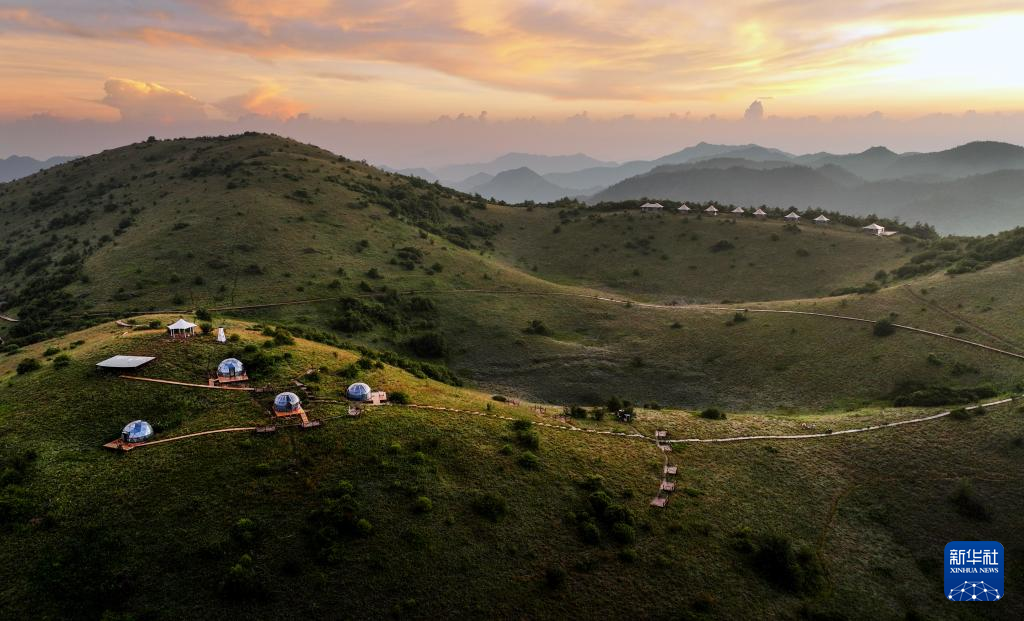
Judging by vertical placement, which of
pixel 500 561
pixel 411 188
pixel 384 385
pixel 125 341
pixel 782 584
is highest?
pixel 411 188

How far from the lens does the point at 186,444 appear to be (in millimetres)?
38156

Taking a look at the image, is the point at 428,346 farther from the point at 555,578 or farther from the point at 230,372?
the point at 555,578

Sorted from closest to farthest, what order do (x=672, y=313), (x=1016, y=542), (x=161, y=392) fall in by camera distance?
(x=1016, y=542) < (x=161, y=392) < (x=672, y=313)

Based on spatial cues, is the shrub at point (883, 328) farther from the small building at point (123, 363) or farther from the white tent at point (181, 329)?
the small building at point (123, 363)

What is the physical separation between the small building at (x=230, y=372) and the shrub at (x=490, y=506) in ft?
83.2

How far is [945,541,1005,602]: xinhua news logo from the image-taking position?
34562mm

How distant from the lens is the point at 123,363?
145 feet

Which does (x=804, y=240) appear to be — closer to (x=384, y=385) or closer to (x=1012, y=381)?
(x=1012, y=381)

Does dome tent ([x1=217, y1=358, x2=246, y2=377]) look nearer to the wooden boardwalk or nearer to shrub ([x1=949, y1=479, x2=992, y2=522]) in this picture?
the wooden boardwalk

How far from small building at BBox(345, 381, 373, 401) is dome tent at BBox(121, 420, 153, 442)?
1494 cm

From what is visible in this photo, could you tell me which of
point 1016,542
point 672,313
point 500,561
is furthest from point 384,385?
point 672,313

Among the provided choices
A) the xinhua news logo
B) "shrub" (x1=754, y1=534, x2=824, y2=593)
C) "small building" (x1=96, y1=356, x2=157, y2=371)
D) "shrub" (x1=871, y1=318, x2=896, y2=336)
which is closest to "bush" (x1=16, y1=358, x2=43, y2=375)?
"small building" (x1=96, y1=356, x2=157, y2=371)

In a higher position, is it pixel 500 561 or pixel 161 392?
pixel 161 392

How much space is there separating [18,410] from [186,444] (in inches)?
582
